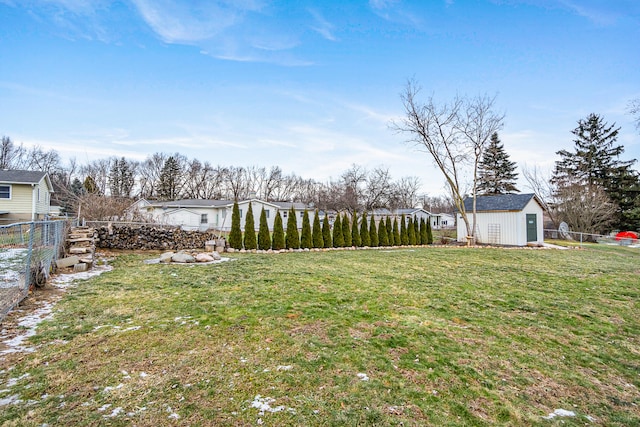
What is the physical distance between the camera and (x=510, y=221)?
14422 mm

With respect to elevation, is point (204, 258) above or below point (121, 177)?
below

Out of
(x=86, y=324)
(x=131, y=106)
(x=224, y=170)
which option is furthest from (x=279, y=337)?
(x=224, y=170)

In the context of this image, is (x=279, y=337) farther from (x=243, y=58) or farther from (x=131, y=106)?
(x=131, y=106)

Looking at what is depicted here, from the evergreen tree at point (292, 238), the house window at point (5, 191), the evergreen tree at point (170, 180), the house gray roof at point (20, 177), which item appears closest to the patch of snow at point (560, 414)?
the evergreen tree at point (292, 238)

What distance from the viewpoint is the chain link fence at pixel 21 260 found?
330cm

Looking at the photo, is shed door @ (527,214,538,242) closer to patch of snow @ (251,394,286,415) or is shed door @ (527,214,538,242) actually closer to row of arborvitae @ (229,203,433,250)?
row of arborvitae @ (229,203,433,250)

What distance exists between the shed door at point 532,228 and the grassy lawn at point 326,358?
34.3ft

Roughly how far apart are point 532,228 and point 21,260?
17.8m

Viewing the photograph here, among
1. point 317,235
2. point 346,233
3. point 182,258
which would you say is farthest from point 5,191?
point 346,233

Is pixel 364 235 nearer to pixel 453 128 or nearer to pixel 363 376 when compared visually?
pixel 453 128

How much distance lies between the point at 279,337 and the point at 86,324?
2.15 metres

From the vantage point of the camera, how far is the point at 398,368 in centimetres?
241

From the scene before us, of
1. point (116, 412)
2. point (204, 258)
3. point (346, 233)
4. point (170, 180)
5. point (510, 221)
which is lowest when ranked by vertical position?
point (116, 412)

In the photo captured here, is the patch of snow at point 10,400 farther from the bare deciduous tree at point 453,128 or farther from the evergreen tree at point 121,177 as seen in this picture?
the evergreen tree at point 121,177
